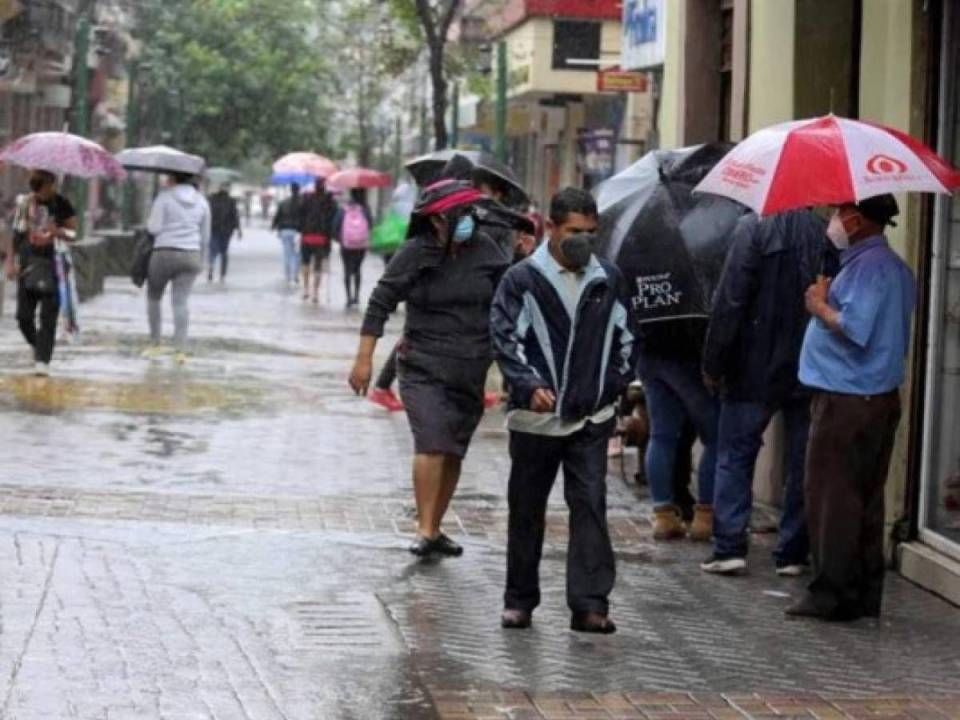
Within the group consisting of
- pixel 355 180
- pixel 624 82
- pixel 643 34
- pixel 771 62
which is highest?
pixel 643 34

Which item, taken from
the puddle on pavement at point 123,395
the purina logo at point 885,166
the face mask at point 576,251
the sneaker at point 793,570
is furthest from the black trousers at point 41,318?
the purina logo at point 885,166

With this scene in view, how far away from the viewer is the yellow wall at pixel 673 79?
16.1 metres

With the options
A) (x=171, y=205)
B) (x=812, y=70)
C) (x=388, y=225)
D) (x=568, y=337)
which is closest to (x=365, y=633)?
(x=568, y=337)

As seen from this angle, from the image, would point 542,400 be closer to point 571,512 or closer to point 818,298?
point 571,512

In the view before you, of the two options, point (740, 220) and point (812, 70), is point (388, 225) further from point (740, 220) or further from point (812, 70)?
point (740, 220)

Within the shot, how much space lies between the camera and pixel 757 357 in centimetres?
1091

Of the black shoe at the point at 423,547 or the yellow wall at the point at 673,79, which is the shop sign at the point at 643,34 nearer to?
the yellow wall at the point at 673,79

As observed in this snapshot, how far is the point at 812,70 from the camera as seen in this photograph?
13.3 metres

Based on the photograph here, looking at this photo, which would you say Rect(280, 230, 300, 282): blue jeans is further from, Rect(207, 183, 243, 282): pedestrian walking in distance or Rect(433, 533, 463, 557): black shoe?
Rect(433, 533, 463, 557): black shoe

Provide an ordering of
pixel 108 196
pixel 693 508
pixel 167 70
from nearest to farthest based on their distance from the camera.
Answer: pixel 693 508
pixel 108 196
pixel 167 70

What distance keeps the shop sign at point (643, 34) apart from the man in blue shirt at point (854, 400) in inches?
399

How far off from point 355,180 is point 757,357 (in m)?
29.4

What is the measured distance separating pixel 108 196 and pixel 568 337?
4475 cm

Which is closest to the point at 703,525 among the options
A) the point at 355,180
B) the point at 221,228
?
the point at 355,180
